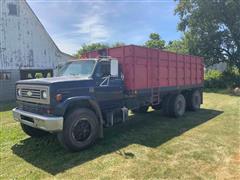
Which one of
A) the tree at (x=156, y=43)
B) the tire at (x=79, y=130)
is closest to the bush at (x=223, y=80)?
the tire at (x=79, y=130)

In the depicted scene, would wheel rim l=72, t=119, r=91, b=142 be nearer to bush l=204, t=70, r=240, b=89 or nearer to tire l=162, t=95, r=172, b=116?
tire l=162, t=95, r=172, b=116

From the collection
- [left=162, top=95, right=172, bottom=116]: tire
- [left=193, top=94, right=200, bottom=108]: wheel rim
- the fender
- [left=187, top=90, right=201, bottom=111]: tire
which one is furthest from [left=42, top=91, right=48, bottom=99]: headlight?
[left=193, top=94, right=200, bottom=108]: wheel rim

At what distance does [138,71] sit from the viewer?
8.54m

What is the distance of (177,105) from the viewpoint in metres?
11.0

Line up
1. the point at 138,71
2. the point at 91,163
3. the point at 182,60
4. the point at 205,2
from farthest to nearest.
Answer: the point at 205,2 < the point at 182,60 < the point at 138,71 < the point at 91,163

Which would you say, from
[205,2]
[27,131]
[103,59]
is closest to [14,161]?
[27,131]

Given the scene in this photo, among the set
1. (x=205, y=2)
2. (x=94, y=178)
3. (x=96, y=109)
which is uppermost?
(x=205, y=2)

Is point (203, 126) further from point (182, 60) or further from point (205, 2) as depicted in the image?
point (205, 2)

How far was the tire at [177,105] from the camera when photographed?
10719 millimetres

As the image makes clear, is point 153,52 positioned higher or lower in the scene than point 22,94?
higher

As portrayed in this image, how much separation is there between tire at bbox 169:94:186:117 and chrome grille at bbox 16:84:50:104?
5989 millimetres

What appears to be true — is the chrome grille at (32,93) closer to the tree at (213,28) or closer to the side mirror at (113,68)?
the side mirror at (113,68)

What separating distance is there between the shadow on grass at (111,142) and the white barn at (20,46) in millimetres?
11744

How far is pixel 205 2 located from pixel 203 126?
68.8 feet
